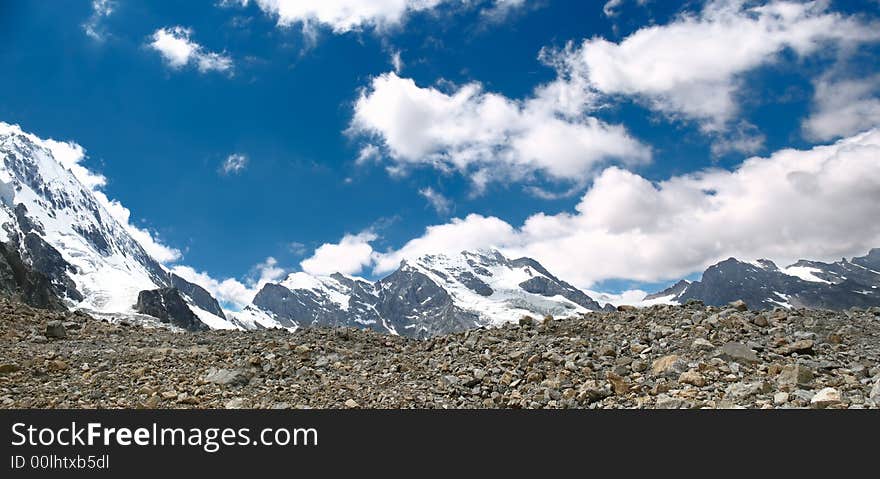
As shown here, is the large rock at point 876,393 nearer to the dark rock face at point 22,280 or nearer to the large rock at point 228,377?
the large rock at point 228,377

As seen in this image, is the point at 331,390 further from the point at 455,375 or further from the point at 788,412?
the point at 788,412

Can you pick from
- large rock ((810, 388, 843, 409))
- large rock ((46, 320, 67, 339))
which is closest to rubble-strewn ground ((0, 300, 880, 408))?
large rock ((810, 388, 843, 409))

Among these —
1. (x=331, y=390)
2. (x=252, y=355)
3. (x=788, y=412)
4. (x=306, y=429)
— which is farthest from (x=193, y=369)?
(x=788, y=412)

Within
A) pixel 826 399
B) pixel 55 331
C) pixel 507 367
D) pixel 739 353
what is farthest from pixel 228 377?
pixel 826 399

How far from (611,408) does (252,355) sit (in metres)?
12.5

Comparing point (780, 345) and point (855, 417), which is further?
point (780, 345)

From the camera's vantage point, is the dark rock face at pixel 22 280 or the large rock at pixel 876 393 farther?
the dark rock face at pixel 22 280

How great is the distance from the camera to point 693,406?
13.2 metres

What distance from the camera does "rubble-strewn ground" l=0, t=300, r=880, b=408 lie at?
48.1 feet

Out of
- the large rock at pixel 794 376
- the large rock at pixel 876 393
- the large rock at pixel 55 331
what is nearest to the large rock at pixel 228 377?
the large rock at pixel 55 331

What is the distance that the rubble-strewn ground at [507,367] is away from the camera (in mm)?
14664

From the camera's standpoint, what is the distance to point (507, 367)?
18.4 m

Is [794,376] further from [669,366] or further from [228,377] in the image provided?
[228,377]

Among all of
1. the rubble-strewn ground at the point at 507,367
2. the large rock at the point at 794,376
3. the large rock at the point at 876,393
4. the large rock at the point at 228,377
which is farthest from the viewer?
the large rock at the point at 228,377
